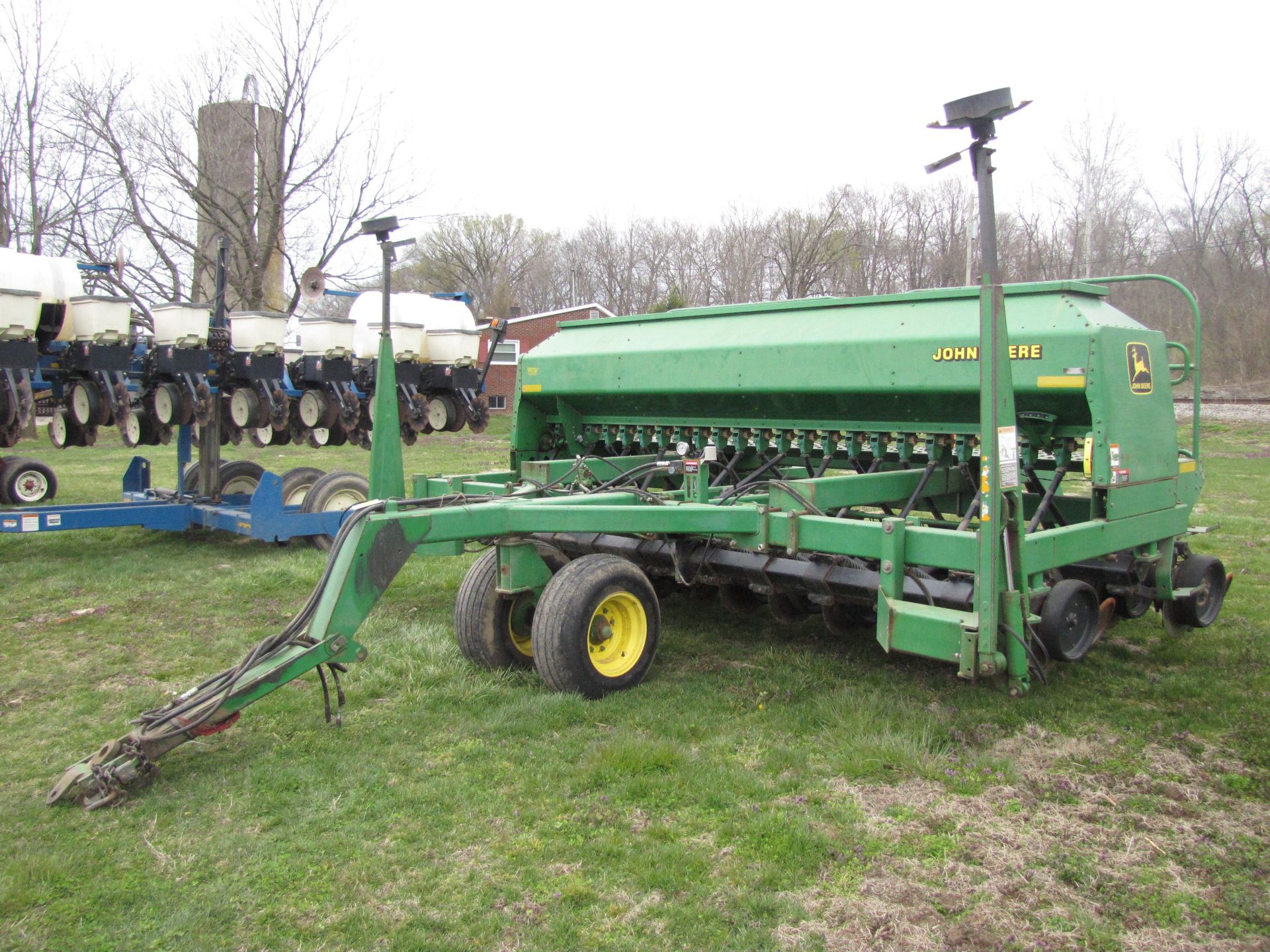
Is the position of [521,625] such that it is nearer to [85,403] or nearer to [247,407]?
[247,407]

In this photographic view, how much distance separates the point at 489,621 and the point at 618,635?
68cm

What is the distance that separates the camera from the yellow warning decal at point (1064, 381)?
197 inches

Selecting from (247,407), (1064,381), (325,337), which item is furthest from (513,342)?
(1064,381)

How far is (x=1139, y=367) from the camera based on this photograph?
17.2 feet

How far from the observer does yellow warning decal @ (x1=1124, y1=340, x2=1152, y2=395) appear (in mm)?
5152

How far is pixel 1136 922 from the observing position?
118 inches

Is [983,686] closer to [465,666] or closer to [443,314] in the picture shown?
[465,666]

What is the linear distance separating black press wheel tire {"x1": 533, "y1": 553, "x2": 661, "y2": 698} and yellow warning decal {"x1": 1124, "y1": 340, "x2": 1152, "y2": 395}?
2709 mm

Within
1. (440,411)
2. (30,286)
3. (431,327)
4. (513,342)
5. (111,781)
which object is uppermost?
(513,342)

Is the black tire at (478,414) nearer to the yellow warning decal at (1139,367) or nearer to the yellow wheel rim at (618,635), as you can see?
the yellow wheel rim at (618,635)

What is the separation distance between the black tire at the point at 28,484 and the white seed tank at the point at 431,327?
365 cm

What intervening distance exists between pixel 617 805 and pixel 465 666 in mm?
1758

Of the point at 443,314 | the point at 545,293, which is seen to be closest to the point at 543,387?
the point at 443,314

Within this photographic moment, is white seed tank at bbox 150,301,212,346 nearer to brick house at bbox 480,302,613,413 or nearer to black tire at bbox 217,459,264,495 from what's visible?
black tire at bbox 217,459,264,495
